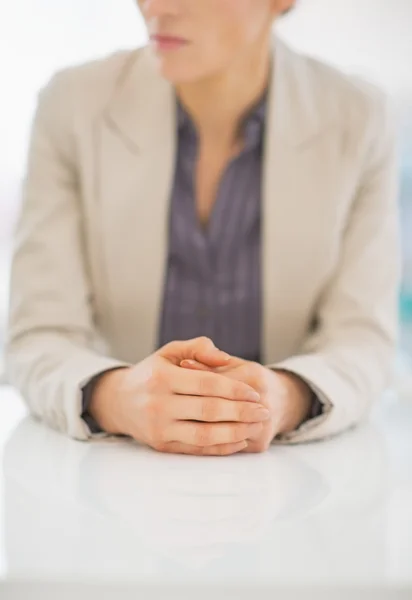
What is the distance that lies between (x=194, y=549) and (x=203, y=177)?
15.5 inches

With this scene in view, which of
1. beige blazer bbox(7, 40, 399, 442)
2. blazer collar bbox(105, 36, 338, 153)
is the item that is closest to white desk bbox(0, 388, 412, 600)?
beige blazer bbox(7, 40, 399, 442)

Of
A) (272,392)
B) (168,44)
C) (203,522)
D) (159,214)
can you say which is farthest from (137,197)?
(203,522)

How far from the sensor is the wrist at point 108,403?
58cm

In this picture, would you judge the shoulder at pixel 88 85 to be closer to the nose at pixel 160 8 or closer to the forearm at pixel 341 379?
the nose at pixel 160 8

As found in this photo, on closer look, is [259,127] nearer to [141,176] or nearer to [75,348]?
[141,176]

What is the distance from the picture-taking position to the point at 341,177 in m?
0.73

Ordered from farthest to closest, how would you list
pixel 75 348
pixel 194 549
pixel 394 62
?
1. pixel 394 62
2. pixel 75 348
3. pixel 194 549

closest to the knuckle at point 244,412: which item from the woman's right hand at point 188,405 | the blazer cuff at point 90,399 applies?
the woman's right hand at point 188,405

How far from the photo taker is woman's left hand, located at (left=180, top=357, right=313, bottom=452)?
1.85 ft

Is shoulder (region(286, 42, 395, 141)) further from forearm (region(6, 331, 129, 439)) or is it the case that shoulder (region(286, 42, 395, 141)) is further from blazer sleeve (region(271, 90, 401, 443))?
forearm (region(6, 331, 129, 439))

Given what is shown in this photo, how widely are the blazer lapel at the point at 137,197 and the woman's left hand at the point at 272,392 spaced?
6.1 inches

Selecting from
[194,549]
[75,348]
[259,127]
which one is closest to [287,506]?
[194,549]

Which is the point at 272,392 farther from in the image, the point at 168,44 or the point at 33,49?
the point at 33,49

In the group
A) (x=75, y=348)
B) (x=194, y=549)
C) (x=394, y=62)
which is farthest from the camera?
(x=394, y=62)
